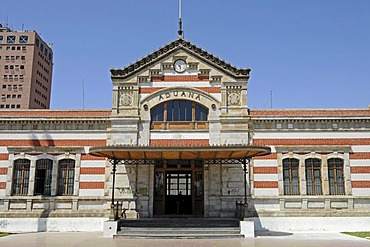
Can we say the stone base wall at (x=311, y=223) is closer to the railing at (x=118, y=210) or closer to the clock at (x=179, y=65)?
the railing at (x=118, y=210)

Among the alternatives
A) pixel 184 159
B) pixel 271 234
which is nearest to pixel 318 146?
pixel 271 234

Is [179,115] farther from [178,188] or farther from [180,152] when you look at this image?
[178,188]

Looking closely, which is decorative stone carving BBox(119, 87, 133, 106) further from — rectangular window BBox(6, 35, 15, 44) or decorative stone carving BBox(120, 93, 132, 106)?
rectangular window BBox(6, 35, 15, 44)

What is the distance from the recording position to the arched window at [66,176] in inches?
704

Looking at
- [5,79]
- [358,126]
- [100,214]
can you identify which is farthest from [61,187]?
[5,79]

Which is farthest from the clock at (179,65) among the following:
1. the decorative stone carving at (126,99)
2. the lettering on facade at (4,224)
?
the lettering on facade at (4,224)

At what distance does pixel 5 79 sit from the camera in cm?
7769

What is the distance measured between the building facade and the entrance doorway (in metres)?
0.05

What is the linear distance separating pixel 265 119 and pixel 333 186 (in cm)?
474

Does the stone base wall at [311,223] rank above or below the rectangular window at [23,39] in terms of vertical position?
below

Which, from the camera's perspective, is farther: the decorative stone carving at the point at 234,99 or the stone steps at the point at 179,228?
the decorative stone carving at the point at 234,99

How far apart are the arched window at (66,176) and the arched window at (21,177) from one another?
5.32 ft

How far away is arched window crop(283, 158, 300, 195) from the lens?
17750 mm

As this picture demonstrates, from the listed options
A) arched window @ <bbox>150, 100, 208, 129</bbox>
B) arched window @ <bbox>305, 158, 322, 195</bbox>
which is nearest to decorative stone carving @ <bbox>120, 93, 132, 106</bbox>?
arched window @ <bbox>150, 100, 208, 129</bbox>
